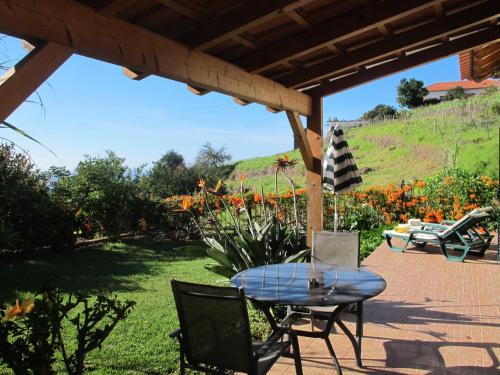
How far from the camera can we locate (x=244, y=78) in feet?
13.5

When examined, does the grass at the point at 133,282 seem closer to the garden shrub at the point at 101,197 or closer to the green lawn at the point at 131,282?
the green lawn at the point at 131,282

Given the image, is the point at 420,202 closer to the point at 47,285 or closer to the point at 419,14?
the point at 419,14

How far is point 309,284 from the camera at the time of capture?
3.07 m

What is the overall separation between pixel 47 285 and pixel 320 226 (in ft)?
12.1

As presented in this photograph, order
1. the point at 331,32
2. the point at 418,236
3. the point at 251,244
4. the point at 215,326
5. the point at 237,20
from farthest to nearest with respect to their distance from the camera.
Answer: the point at 418,236 < the point at 251,244 < the point at 331,32 < the point at 237,20 < the point at 215,326

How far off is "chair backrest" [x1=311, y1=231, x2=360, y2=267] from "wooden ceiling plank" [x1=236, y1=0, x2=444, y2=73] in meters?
1.73

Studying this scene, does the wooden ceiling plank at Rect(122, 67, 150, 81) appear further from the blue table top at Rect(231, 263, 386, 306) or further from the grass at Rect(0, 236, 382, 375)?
the grass at Rect(0, 236, 382, 375)

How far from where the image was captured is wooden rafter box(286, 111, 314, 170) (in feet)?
16.7

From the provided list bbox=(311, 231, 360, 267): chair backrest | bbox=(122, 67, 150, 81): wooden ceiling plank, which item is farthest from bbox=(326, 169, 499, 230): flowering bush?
bbox=(122, 67, 150, 81): wooden ceiling plank

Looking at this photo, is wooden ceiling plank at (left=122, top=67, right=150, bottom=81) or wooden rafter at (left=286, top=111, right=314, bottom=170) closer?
wooden ceiling plank at (left=122, top=67, right=150, bottom=81)

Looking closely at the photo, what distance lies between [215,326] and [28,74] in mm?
1588

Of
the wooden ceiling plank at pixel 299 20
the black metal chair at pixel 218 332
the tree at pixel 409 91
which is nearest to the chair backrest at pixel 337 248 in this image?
the black metal chair at pixel 218 332

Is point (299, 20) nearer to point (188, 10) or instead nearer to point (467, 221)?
point (188, 10)

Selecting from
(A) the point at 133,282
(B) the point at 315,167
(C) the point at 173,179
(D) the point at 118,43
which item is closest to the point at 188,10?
(D) the point at 118,43
